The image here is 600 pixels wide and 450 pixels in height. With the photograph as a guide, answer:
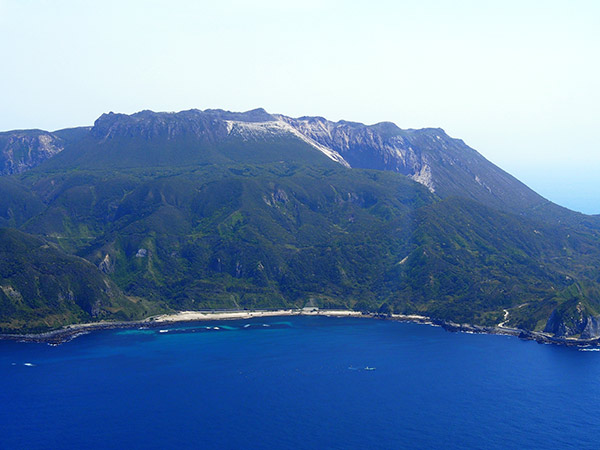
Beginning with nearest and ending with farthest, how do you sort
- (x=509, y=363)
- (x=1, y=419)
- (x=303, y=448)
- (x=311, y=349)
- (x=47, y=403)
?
(x=303, y=448), (x=1, y=419), (x=47, y=403), (x=509, y=363), (x=311, y=349)

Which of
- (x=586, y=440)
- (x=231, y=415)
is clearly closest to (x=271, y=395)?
(x=231, y=415)

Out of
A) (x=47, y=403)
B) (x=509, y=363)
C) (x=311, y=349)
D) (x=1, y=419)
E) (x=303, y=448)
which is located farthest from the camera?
(x=311, y=349)

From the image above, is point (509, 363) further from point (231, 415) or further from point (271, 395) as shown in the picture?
point (231, 415)

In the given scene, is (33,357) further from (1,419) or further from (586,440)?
(586,440)

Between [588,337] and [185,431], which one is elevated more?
[588,337]

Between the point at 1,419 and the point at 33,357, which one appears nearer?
the point at 1,419

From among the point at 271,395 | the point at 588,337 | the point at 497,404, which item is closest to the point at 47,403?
the point at 271,395
